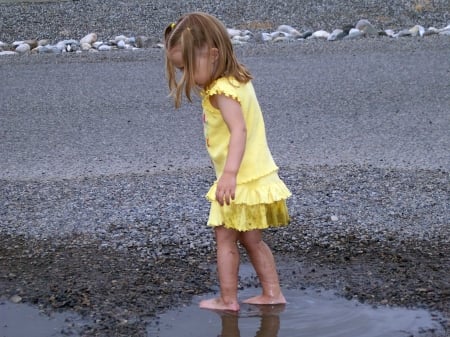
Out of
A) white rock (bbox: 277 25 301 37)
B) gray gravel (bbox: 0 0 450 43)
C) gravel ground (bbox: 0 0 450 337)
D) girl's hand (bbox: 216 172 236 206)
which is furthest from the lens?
gray gravel (bbox: 0 0 450 43)

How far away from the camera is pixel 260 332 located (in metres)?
3.90

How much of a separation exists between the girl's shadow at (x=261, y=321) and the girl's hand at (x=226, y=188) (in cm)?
59

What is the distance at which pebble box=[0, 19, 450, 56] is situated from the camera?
1299 centimetres

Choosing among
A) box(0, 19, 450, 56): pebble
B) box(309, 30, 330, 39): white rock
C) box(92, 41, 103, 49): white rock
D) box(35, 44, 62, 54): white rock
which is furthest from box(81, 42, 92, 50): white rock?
box(309, 30, 330, 39): white rock

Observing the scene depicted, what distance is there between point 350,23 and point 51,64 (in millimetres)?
5000

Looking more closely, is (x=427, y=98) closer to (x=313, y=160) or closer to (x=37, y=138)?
(x=313, y=160)

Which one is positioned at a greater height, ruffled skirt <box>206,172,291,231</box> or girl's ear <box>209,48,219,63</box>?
girl's ear <box>209,48,219,63</box>

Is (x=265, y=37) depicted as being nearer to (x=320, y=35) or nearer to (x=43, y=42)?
(x=320, y=35)

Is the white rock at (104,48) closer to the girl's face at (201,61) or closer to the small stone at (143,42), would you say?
the small stone at (143,42)

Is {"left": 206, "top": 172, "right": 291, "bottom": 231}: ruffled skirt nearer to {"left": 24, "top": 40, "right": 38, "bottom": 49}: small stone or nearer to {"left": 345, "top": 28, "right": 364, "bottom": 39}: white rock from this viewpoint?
{"left": 345, "top": 28, "right": 364, "bottom": 39}: white rock

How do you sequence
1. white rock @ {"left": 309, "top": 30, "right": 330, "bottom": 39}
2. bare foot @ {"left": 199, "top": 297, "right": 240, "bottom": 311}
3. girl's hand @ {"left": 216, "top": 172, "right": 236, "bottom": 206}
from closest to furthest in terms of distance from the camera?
1. girl's hand @ {"left": 216, "top": 172, "right": 236, "bottom": 206}
2. bare foot @ {"left": 199, "top": 297, "right": 240, "bottom": 311}
3. white rock @ {"left": 309, "top": 30, "right": 330, "bottom": 39}

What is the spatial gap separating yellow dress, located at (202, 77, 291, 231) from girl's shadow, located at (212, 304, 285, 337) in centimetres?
45

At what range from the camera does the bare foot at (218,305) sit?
404 cm

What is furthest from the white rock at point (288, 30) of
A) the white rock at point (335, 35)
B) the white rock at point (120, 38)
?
the white rock at point (120, 38)
